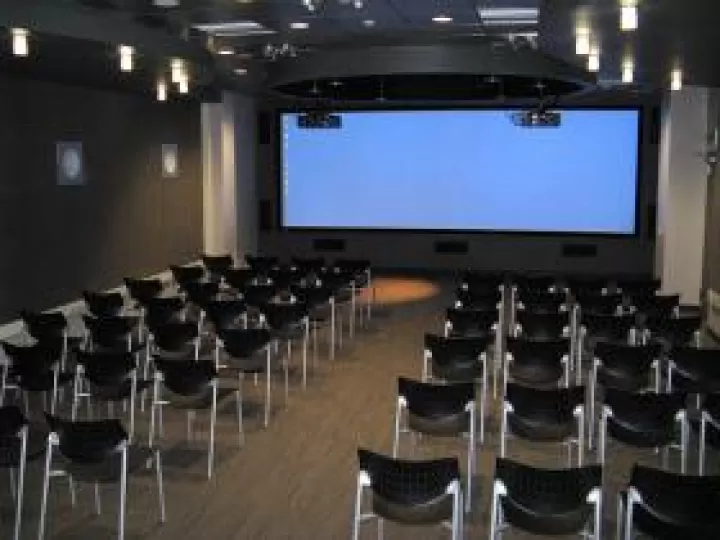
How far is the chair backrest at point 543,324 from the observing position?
9109 millimetres

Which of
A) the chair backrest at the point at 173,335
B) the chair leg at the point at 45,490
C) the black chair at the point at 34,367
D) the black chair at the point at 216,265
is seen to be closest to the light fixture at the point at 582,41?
the chair backrest at the point at 173,335

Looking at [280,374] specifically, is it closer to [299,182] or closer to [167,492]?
[167,492]

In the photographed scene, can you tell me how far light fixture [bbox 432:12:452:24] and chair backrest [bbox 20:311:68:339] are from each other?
509 cm

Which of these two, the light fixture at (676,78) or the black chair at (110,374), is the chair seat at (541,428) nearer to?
the black chair at (110,374)

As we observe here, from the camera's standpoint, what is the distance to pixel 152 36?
8758mm

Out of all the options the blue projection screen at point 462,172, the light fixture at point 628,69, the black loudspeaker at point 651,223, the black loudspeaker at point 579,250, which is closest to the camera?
the light fixture at point 628,69

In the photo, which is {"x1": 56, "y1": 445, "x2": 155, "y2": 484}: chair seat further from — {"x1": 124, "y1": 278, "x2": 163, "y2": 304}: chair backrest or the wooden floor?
{"x1": 124, "y1": 278, "x2": 163, "y2": 304}: chair backrest

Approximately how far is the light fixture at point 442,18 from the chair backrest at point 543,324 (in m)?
3.29

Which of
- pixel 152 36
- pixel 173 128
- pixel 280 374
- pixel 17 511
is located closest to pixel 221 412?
pixel 280 374

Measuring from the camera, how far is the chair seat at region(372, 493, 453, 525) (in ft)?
15.9

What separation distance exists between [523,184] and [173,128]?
23.1 feet

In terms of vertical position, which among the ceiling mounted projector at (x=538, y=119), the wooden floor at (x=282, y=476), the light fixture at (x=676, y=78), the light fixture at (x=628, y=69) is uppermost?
the light fixture at (x=628, y=69)

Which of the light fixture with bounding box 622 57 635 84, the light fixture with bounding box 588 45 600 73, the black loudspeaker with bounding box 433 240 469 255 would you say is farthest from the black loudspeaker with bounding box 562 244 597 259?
the light fixture with bounding box 588 45 600 73

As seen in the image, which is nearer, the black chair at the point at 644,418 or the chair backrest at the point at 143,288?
the black chair at the point at 644,418
